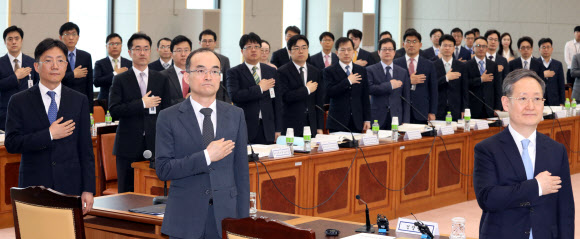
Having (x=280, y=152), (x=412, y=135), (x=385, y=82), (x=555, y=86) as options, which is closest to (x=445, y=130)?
(x=412, y=135)

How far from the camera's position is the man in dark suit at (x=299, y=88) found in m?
6.83

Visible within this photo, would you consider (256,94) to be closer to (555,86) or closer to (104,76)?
(104,76)

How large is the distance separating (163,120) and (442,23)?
464 inches

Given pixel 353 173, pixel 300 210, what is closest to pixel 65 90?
pixel 300 210

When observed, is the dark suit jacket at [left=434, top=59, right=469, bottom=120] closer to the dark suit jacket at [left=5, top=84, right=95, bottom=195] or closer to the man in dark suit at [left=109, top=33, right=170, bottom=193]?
the man in dark suit at [left=109, top=33, right=170, bottom=193]

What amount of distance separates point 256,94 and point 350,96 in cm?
107

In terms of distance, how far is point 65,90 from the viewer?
3859mm

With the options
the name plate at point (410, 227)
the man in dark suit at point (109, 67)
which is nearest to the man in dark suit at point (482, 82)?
the man in dark suit at point (109, 67)

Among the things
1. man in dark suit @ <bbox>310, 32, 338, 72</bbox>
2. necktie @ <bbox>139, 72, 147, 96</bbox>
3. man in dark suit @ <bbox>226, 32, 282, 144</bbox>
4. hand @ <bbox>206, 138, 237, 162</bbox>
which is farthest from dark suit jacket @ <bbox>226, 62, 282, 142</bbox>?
hand @ <bbox>206, 138, 237, 162</bbox>

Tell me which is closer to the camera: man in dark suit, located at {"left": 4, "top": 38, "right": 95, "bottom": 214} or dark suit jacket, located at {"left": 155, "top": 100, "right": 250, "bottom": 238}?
dark suit jacket, located at {"left": 155, "top": 100, "right": 250, "bottom": 238}

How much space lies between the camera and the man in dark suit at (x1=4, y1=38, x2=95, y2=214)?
3799 mm

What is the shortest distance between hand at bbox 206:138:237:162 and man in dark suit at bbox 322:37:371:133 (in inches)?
168

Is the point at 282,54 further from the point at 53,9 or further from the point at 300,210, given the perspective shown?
the point at 300,210

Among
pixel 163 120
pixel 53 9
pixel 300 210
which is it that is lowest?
pixel 300 210
